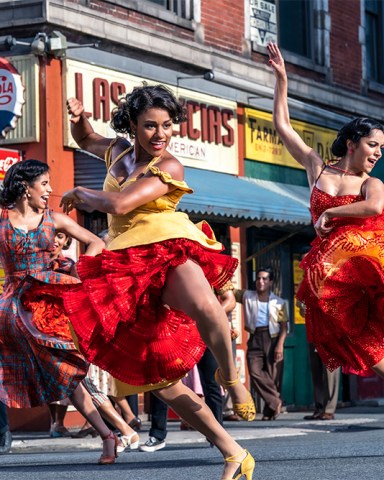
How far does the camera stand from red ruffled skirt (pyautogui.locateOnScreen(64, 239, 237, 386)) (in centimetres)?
686

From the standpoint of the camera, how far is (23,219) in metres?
9.46

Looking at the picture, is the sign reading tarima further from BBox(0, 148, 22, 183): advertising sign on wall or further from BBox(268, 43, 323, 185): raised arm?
Answer: BBox(268, 43, 323, 185): raised arm

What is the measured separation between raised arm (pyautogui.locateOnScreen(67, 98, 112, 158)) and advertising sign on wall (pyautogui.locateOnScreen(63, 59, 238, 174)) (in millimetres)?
7154

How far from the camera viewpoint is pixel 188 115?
17.4 meters

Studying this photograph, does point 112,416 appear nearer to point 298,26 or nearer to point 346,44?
point 298,26

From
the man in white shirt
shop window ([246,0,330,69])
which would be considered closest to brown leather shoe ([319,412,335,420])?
the man in white shirt

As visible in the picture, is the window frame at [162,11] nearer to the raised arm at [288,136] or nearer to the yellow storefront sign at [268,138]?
the yellow storefront sign at [268,138]

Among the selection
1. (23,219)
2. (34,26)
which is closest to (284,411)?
(34,26)

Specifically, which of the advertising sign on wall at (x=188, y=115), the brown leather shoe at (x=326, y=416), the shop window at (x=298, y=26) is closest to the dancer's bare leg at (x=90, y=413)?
the advertising sign on wall at (x=188, y=115)

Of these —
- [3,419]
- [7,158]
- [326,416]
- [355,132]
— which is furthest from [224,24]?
[355,132]

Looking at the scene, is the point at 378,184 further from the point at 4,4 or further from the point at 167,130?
the point at 4,4

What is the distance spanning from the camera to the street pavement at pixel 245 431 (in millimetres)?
12172

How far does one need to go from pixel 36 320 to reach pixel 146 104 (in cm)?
258

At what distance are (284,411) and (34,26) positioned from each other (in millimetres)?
6692
